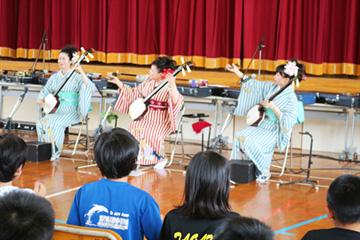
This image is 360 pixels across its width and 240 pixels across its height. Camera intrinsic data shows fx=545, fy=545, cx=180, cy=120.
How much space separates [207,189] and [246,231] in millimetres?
898

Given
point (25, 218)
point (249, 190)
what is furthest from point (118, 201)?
point (249, 190)

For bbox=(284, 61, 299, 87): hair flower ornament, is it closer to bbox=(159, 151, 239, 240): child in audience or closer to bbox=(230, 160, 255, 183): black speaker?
bbox=(230, 160, 255, 183): black speaker

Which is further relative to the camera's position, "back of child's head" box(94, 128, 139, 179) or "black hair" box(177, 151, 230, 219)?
"back of child's head" box(94, 128, 139, 179)

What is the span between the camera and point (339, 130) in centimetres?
768

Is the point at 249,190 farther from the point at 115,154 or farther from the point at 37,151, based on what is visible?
the point at 115,154

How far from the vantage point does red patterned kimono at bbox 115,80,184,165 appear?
6320 mm

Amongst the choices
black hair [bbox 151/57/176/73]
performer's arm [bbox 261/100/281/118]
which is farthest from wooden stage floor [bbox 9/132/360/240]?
black hair [bbox 151/57/176/73]

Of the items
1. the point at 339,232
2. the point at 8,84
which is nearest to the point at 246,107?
the point at 8,84

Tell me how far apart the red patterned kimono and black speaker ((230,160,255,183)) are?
100 centimetres

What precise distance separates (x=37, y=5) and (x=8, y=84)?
130 inches

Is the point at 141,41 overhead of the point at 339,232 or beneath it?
overhead

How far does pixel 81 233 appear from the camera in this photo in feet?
6.12

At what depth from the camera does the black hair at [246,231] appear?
121 centimetres

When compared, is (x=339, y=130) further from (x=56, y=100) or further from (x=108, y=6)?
(x=108, y=6)
